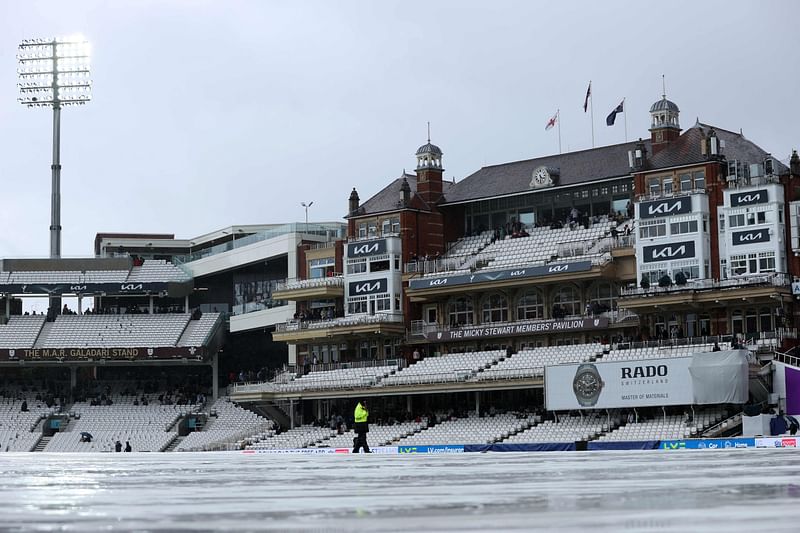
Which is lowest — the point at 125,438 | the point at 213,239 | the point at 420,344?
the point at 125,438

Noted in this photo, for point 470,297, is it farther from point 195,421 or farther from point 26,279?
point 26,279

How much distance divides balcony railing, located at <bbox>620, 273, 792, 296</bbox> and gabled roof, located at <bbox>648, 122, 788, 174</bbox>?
24.5 feet

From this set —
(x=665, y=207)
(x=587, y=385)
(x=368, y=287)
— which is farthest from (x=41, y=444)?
(x=665, y=207)

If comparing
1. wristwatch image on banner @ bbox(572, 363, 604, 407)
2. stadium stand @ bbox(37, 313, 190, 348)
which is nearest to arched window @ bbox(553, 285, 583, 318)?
wristwatch image on banner @ bbox(572, 363, 604, 407)

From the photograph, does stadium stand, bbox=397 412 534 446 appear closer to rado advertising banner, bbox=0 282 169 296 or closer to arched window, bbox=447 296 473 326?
arched window, bbox=447 296 473 326

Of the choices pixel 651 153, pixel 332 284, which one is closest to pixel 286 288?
pixel 332 284

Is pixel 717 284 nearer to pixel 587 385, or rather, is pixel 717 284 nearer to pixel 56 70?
pixel 587 385

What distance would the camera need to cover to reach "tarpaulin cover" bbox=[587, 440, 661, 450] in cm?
5272

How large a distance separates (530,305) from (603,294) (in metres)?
5.02

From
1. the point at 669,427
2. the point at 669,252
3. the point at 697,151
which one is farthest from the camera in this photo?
the point at 697,151

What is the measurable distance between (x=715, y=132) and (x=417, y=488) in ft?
211

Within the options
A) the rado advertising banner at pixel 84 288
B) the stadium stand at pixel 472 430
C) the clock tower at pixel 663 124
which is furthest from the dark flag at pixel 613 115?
the rado advertising banner at pixel 84 288

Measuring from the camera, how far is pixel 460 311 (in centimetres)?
A: 8269

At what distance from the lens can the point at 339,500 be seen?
10.6 m
